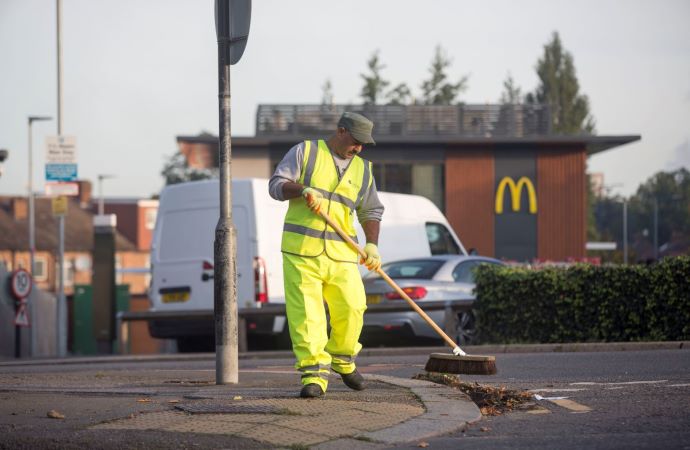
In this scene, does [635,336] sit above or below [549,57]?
below

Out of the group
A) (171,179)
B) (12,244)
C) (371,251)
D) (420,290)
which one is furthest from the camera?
(171,179)

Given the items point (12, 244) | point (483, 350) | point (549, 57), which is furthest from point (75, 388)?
point (549, 57)

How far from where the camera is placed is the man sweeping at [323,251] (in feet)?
24.7

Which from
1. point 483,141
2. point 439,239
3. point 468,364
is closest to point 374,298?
point 439,239

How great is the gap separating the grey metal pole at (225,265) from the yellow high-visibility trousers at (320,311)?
37.6 inches

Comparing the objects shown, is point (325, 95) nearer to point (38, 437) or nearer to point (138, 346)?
point (138, 346)

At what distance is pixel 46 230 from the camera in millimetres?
80500

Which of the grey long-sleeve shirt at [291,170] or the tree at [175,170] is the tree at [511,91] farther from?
the grey long-sleeve shirt at [291,170]

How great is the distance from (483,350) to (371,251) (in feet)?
19.7

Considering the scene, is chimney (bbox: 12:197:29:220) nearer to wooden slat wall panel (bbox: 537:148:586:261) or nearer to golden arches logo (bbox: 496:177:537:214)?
golden arches logo (bbox: 496:177:537:214)

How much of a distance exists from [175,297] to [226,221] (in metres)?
9.18

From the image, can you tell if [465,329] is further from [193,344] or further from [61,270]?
[61,270]

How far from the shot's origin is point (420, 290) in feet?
53.4

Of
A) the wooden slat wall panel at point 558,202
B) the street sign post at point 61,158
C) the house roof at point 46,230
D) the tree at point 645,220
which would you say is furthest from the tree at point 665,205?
the street sign post at point 61,158
